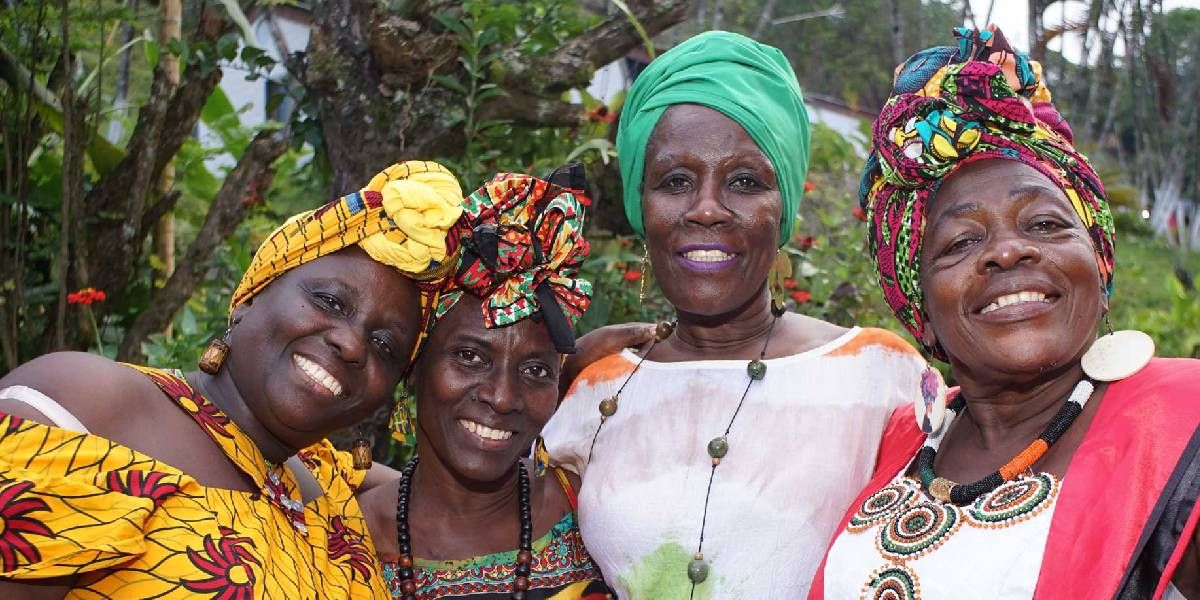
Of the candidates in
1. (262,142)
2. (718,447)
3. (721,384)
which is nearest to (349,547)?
(718,447)

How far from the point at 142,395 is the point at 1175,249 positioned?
7865mm

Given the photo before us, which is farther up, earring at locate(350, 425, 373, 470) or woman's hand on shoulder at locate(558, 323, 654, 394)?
woman's hand on shoulder at locate(558, 323, 654, 394)

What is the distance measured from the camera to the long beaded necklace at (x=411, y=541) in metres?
2.82

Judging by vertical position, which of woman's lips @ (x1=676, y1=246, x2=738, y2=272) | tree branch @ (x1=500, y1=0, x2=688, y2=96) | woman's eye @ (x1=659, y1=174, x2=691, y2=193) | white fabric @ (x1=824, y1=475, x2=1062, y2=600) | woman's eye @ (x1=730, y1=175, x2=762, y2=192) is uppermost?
tree branch @ (x1=500, y1=0, x2=688, y2=96)

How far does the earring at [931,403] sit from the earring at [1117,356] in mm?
323

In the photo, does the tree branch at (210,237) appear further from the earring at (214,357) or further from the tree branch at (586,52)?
the earring at (214,357)

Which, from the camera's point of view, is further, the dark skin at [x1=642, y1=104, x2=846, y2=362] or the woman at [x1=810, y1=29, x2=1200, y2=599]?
the dark skin at [x1=642, y1=104, x2=846, y2=362]

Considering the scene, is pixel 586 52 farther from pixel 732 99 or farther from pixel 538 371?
pixel 538 371

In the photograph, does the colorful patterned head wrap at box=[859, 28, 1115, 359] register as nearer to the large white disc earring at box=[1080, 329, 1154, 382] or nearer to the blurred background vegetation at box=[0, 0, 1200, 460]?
the large white disc earring at box=[1080, 329, 1154, 382]

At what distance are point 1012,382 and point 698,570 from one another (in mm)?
867

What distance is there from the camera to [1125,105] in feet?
59.9

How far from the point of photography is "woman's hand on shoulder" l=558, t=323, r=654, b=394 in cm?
319

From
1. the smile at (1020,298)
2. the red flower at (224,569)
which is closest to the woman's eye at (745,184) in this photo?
the smile at (1020,298)

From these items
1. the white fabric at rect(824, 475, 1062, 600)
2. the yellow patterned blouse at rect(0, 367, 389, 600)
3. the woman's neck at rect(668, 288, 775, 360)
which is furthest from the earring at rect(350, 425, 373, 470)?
the white fabric at rect(824, 475, 1062, 600)
